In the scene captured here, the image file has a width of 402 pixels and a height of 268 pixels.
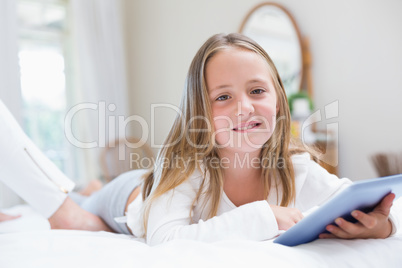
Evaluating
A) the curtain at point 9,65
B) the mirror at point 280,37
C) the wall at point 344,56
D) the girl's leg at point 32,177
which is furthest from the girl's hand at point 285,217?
the curtain at point 9,65

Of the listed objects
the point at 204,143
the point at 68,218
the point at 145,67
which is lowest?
the point at 68,218

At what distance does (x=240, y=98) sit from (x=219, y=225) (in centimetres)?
30

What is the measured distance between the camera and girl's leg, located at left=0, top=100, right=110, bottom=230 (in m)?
1.28

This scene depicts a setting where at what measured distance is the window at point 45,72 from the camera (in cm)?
365

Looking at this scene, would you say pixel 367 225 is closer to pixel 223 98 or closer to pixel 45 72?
pixel 223 98

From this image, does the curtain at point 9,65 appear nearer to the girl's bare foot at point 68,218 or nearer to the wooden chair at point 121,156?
the wooden chair at point 121,156

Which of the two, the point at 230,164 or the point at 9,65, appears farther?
the point at 9,65

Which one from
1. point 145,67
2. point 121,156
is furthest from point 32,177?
point 145,67

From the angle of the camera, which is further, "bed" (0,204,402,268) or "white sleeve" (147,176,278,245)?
"white sleeve" (147,176,278,245)

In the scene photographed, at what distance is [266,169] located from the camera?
1.08 metres

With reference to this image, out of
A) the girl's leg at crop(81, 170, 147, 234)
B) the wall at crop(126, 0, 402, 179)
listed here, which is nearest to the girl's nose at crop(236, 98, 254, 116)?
the girl's leg at crop(81, 170, 147, 234)

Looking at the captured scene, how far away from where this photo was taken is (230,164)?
106 cm

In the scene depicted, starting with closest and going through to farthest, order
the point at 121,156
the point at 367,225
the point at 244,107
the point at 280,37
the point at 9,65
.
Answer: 1. the point at 367,225
2. the point at 244,107
3. the point at 280,37
4. the point at 9,65
5. the point at 121,156

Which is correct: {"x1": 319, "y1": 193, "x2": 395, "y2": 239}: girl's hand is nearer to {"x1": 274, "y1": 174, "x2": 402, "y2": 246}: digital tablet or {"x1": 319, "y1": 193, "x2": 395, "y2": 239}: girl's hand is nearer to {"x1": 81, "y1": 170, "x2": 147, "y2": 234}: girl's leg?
{"x1": 274, "y1": 174, "x2": 402, "y2": 246}: digital tablet
